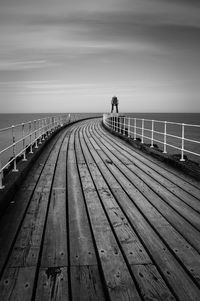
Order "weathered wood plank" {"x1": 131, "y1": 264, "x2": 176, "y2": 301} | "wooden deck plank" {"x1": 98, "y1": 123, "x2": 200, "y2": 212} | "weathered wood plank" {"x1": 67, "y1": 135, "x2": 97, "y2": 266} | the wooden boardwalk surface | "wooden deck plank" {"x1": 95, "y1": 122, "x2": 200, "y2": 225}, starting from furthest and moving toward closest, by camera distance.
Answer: "wooden deck plank" {"x1": 98, "y1": 123, "x2": 200, "y2": 212}, "wooden deck plank" {"x1": 95, "y1": 122, "x2": 200, "y2": 225}, "weathered wood plank" {"x1": 67, "y1": 135, "x2": 97, "y2": 266}, the wooden boardwalk surface, "weathered wood plank" {"x1": 131, "y1": 264, "x2": 176, "y2": 301}

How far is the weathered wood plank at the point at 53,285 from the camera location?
245 centimetres

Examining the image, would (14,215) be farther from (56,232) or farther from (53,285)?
(53,285)

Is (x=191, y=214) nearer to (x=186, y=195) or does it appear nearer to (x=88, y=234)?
(x=186, y=195)

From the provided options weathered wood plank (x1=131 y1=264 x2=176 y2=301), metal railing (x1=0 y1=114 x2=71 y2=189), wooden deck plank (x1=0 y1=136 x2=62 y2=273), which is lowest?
weathered wood plank (x1=131 y1=264 x2=176 y2=301)

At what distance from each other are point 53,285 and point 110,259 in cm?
66

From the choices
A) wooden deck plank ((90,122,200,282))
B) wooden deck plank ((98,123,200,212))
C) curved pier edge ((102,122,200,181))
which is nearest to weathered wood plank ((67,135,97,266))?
wooden deck plank ((90,122,200,282))

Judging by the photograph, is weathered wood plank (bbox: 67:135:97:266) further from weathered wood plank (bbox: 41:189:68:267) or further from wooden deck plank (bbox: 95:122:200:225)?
wooden deck plank (bbox: 95:122:200:225)

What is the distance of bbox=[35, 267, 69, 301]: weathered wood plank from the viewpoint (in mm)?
2447

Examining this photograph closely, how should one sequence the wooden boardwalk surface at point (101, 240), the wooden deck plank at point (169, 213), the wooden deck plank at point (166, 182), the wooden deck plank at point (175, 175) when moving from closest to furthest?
the wooden boardwalk surface at point (101, 240) → the wooden deck plank at point (169, 213) → the wooden deck plank at point (166, 182) → the wooden deck plank at point (175, 175)

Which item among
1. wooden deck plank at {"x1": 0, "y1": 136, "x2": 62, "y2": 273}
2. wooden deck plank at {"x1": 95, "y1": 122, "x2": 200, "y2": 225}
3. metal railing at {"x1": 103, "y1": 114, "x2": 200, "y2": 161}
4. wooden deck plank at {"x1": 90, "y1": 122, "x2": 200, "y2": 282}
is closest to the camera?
wooden deck plank at {"x1": 90, "y1": 122, "x2": 200, "y2": 282}

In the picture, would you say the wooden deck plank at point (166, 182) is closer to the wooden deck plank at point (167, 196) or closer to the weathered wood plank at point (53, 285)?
the wooden deck plank at point (167, 196)

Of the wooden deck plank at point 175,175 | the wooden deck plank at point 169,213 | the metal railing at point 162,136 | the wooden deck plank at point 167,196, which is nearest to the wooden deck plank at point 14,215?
the wooden deck plank at point 169,213

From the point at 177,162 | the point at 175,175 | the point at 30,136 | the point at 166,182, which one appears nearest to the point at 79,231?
the point at 166,182

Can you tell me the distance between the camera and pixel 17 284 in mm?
2619
